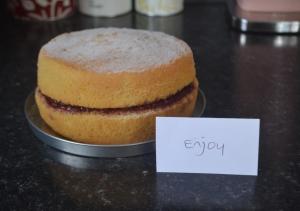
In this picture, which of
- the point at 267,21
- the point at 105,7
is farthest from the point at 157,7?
the point at 267,21

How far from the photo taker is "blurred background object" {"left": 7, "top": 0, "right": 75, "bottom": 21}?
1.16 meters

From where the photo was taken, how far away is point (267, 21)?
109 cm

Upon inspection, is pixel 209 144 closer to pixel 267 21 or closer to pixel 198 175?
pixel 198 175

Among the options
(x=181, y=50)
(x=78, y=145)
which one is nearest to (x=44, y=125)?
(x=78, y=145)

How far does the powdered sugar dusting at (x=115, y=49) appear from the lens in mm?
634

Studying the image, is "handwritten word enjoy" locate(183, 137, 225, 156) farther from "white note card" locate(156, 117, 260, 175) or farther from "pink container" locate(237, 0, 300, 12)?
"pink container" locate(237, 0, 300, 12)

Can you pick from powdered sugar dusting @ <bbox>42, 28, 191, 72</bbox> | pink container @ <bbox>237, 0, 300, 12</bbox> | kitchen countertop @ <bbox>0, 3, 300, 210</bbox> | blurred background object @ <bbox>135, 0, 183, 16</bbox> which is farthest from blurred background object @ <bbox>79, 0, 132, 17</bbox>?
powdered sugar dusting @ <bbox>42, 28, 191, 72</bbox>

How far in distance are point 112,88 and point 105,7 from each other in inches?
23.8

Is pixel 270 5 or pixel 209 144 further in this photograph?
pixel 270 5

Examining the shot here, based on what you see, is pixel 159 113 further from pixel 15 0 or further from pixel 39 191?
pixel 15 0

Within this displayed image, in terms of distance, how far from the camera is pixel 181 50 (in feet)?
2.23

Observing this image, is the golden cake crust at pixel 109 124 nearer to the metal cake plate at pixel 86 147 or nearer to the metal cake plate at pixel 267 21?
the metal cake plate at pixel 86 147

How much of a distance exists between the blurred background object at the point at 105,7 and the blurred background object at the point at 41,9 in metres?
0.04

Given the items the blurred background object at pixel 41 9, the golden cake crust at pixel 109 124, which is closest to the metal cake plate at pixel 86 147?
the golden cake crust at pixel 109 124
